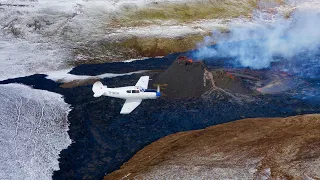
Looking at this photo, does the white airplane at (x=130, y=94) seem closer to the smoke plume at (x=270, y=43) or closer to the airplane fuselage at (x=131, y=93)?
the airplane fuselage at (x=131, y=93)

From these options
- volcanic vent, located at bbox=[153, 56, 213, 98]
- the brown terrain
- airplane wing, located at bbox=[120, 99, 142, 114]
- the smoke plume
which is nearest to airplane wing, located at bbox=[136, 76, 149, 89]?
volcanic vent, located at bbox=[153, 56, 213, 98]

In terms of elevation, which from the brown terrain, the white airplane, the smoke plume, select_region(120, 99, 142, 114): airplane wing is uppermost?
the smoke plume

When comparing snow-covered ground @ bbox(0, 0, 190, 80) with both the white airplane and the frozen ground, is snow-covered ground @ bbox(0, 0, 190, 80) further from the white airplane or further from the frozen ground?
the white airplane

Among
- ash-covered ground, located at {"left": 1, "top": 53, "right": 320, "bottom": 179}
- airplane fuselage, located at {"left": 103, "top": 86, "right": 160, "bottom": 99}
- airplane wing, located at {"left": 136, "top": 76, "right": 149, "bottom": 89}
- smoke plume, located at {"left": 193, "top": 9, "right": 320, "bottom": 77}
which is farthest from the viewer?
smoke plume, located at {"left": 193, "top": 9, "right": 320, "bottom": 77}

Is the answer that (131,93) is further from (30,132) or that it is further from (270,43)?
(270,43)

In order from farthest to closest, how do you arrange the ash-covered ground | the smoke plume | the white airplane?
the smoke plume, the white airplane, the ash-covered ground
